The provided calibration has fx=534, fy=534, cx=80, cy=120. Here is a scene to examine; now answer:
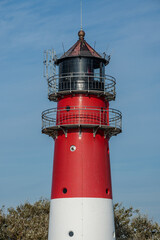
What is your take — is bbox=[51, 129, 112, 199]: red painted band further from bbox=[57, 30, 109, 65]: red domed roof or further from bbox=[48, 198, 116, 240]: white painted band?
bbox=[57, 30, 109, 65]: red domed roof

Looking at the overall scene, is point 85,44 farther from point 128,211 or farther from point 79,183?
point 128,211

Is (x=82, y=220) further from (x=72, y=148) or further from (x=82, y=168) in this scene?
(x=72, y=148)

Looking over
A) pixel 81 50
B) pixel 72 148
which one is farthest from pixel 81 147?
pixel 81 50

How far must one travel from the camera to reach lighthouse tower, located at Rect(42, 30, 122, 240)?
1277 inches

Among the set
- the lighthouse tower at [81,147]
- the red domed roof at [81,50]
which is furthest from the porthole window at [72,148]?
the red domed roof at [81,50]

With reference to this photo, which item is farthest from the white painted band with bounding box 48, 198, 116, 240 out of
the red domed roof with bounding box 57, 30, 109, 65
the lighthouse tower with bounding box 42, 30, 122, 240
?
the red domed roof with bounding box 57, 30, 109, 65

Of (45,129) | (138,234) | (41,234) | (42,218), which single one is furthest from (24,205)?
(45,129)

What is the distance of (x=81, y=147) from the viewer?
33375 mm

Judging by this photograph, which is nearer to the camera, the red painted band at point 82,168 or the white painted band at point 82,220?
the white painted band at point 82,220

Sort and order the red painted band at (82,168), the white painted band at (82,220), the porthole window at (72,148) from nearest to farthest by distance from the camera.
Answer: the white painted band at (82,220) → the red painted band at (82,168) → the porthole window at (72,148)

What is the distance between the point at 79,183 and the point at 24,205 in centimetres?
2730

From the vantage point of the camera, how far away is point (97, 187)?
108ft

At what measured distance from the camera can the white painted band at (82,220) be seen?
32.1 meters

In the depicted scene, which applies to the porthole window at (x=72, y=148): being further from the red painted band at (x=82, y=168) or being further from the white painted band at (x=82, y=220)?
the white painted band at (x=82, y=220)
